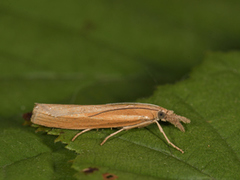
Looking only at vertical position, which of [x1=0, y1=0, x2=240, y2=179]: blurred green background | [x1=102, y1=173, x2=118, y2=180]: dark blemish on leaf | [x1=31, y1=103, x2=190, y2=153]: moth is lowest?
[x1=102, y1=173, x2=118, y2=180]: dark blemish on leaf

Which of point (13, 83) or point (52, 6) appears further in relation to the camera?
point (52, 6)

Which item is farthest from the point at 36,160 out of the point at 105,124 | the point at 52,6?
the point at 52,6

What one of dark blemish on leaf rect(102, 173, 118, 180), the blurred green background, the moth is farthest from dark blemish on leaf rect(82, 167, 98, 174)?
the blurred green background

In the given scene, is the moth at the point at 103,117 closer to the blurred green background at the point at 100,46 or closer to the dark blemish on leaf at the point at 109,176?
the dark blemish on leaf at the point at 109,176

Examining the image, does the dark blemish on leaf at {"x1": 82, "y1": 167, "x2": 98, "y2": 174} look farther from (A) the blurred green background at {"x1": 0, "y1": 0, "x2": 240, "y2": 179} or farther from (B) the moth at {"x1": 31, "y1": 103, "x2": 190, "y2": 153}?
(A) the blurred green background at {"x1": 0, "y1": 0, "x2": 240, "y2": 179}

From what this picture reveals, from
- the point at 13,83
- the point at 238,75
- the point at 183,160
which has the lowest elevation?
the point at 183,160

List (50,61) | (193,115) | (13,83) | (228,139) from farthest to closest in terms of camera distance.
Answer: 1. (50,61)
2. (13,83)
3. (193,115)
4. (228,139)

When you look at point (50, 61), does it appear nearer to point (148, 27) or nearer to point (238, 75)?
point (148, 27)
